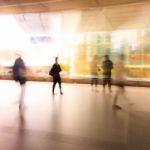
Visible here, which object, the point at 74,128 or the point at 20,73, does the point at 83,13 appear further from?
the point at 74,128

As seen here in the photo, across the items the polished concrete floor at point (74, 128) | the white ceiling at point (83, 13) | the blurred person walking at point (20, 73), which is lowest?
the polished concrete floor at point (74, 128)

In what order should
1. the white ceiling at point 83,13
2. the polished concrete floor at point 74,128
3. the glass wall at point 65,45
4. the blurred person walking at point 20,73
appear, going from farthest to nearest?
the glass wall at point 65,45 → the white ceiling at point 83,13 → the blurred person walking at point 20,73 → the polished concrete floor at point 74,128

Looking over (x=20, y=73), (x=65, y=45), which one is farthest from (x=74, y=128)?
(x=65, y=45)

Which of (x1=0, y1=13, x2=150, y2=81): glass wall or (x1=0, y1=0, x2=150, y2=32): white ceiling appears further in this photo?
(x1=0, y1=13, x2=150, y2=81): glass wall

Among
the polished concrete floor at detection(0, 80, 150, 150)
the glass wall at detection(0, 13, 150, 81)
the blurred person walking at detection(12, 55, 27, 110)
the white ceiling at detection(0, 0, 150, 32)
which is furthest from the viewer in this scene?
the glass wall at detection(0, 13, 150, 81)

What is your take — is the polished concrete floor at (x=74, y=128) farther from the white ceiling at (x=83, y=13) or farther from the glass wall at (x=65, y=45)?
the glass wall at (x=65, y=45)

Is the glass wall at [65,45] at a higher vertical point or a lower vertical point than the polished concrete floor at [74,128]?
higher

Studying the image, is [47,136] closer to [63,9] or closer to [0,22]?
[63,9]

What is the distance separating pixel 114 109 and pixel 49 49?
12093 millimetres

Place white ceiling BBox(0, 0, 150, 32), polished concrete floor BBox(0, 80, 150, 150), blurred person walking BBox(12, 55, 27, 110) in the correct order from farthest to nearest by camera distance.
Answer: white ceiling BBox(0, 0, 150, 32), blurred person walking BBox(12, 55, 27, 110), polished concrete floor BBox(0, 80, 150, 150)

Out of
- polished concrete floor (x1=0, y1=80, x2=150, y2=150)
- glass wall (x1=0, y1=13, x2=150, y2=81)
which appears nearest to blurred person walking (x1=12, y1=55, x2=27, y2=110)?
polished concrete floor (x1=0, y1=80, x2=150, y2=150)

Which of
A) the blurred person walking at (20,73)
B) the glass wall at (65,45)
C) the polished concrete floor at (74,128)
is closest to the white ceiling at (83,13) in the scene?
the glass wall at (65,45)

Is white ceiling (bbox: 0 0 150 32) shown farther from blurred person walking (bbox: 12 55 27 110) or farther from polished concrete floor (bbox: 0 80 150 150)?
polished concrete floor (bbox: 0 80 150 150)

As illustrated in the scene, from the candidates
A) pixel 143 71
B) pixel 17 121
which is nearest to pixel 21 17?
pixel 143 71
